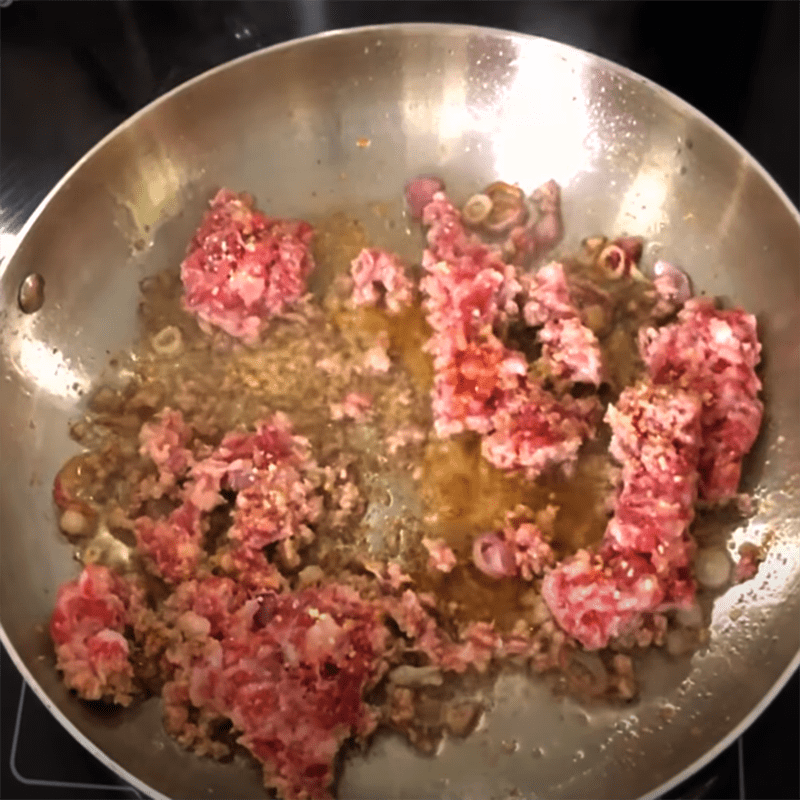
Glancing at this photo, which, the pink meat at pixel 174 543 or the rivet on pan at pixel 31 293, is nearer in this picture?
the pink meat at pixel 174 543

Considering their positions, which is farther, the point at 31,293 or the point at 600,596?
the point at 31,293

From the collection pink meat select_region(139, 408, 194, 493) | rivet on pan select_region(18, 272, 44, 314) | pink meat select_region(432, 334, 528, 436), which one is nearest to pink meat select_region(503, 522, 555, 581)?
pink meat select_region(432, 334, 528, 436)

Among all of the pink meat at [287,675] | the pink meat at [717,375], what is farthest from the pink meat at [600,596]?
the pink meat at [287,675]

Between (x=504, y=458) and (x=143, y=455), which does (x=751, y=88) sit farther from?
(x=143, y=455)

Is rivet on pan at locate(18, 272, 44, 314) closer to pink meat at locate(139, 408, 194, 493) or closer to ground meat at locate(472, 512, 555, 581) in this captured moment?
pink meat at locate(139, 408, 194, 493)

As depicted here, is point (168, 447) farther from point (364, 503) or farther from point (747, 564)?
point (747, 564)

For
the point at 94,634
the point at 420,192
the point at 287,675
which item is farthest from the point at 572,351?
the point at 94,634

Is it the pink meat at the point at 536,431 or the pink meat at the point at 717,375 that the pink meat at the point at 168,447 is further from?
the pink meat at the point at 717,375
